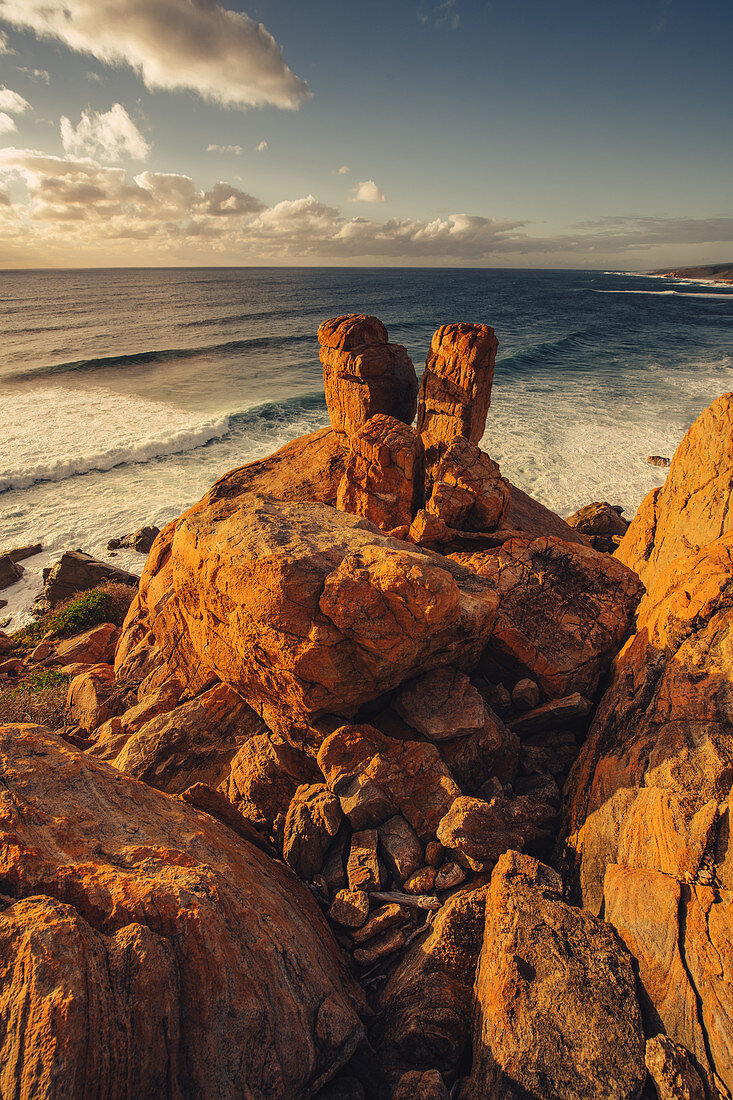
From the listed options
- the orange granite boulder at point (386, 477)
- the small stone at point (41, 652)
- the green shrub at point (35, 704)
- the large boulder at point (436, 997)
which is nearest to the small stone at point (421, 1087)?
the large boulder at point (436, 997)

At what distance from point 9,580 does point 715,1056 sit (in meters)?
24.1

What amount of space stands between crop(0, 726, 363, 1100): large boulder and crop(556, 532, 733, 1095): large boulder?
8.94 feet

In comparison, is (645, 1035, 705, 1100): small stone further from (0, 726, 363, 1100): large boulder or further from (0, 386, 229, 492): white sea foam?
(0, 386, 229, 492): white sea foam

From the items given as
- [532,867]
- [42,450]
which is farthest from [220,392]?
[532,867]

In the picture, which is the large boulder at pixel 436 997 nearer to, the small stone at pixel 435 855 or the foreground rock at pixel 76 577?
the small stone at pixel 435 855

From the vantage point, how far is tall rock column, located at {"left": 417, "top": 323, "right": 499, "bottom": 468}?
48.0 ft

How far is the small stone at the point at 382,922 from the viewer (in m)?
5.14

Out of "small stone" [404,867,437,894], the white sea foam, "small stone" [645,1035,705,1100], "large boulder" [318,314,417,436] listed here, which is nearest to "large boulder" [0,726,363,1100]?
"small stone" [404,867,437,894]

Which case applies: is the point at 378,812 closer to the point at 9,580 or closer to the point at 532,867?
the point at 532,867

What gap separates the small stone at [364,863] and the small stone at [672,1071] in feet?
8.67

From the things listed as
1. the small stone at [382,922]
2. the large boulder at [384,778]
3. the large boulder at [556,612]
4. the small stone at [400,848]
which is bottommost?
the small stone at [382,922]

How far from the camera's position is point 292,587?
6.57 m

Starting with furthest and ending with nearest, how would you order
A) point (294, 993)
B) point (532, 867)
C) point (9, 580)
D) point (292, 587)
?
point (9, 580), point (292, 587), point (532, 867), point (294, 993)

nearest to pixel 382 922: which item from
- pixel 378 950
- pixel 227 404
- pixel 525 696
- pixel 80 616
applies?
pixel 378 950
